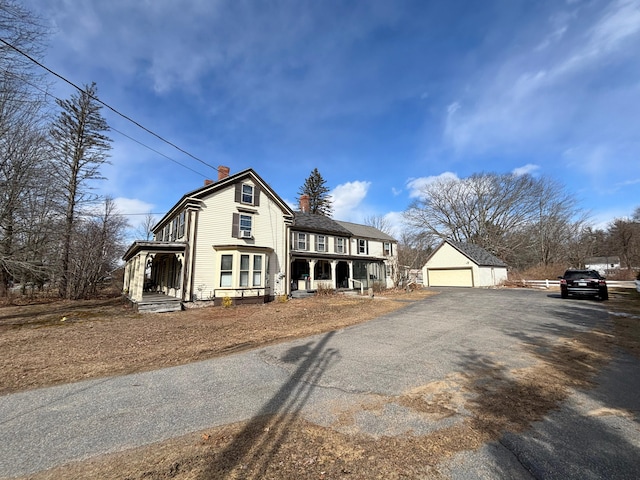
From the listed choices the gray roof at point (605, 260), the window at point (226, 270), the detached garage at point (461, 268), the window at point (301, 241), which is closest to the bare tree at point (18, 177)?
the window at point (226, 270)

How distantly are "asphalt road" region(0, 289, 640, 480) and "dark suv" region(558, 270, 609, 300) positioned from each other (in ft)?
43.2

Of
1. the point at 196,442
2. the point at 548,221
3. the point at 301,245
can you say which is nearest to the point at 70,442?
the point at 196,442

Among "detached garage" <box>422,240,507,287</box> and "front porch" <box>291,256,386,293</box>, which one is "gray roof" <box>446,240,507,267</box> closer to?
"detached garage" <box>422,240,507,287</box>

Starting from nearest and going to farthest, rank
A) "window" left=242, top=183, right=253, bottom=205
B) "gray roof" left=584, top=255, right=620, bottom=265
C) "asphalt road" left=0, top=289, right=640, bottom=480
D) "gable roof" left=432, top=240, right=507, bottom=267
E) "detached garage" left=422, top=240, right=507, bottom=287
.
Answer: "asphalt road" left=0, top=289, right=640, bottom=480
"window" left=242, top=183, right=253, bottom=205
"detached garage" left=422, top=240, right=507, bottom=287
"gable roof" left=432, top=240, right=507, bottom=267
"gray roof" left=584, top=255, right=620, bottom=265

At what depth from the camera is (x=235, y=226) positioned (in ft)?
56.6

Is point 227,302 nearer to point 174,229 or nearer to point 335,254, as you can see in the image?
point 174,229

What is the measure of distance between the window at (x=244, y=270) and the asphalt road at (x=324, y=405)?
9.67m

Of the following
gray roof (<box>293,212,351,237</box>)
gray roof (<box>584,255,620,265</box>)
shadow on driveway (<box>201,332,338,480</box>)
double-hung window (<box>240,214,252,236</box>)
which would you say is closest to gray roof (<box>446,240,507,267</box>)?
gray roof (<box>293,212,351,237</box>)

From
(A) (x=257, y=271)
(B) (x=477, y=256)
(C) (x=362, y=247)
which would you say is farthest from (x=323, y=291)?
(B) (x=477, y=256)

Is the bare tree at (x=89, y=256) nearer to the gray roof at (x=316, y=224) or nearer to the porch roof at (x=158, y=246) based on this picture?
the porch roof at (x=158, y=246)

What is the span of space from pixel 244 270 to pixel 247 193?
5088mm

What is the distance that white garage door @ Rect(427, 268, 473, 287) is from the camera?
30188 mm

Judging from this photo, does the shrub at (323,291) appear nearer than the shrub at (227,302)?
No

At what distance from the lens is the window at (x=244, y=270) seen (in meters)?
16.4
